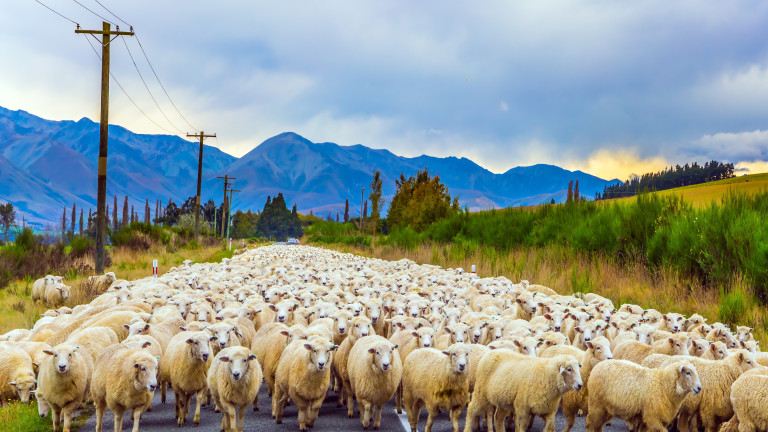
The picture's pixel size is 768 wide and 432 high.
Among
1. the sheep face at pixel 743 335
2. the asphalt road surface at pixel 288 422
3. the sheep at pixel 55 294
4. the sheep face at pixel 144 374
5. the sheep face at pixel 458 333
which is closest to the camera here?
the sheep face at pixel 144 374

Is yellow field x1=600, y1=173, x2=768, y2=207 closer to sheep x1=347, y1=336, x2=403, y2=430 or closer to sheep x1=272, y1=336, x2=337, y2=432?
sheep x1=347, y1=336, x2=403, y2=430

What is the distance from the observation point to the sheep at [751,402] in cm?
600

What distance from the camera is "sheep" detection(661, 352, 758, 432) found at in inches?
264

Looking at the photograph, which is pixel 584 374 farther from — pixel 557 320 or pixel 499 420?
pixel 557 320

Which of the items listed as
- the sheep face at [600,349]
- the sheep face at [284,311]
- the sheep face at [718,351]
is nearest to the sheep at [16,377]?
the sheep face at [284,311]

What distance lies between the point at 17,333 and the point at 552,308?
9.80 meters

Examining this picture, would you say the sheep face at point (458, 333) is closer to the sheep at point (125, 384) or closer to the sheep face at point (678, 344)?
the sheep face at point (678, 344)

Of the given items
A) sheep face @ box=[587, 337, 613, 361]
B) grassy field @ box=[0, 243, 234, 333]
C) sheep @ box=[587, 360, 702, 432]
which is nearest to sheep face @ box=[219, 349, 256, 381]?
sheep @ box=[587, 360, 702, 432]

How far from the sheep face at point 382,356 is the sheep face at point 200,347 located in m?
2.08

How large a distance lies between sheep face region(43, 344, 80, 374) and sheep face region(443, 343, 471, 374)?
4.55 metres

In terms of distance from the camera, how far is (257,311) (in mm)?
10969

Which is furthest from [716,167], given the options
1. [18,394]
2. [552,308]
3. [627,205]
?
[18,394]

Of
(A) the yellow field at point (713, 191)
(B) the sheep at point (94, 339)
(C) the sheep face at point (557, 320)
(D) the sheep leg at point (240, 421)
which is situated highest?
(A) the yellow field at point (713, 191)

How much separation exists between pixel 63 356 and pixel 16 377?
173cm
